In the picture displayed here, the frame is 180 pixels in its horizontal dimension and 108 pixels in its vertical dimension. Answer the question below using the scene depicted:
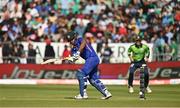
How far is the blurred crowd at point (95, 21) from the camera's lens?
1247 inches

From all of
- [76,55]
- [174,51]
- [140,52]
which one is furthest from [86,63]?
[174,51]

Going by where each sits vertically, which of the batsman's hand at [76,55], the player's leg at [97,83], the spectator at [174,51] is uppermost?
the batsman's hand at [76,55]

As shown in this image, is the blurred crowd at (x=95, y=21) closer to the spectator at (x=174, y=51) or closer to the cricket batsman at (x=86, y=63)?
the spectator at (x=174, y=51)

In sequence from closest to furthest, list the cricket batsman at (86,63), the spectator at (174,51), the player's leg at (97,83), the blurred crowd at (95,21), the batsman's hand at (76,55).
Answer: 1. the batsman's hand at (76,55)
2. the cricket batsman at (86,63)
3. the player's leg at (97,83)
4. the spectator at (174,51)
5. the blurred crowd at (95,21)

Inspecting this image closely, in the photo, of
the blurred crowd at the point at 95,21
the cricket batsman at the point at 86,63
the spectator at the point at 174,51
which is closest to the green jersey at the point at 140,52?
the cricket batsman at the point at 86,63

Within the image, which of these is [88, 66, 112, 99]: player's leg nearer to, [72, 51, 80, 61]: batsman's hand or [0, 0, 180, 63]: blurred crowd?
[72, 51, 80, 61]: batsman's hand

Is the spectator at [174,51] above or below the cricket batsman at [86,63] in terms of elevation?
below

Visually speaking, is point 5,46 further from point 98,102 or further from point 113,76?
point 98,102

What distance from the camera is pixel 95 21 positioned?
32875 millimetres

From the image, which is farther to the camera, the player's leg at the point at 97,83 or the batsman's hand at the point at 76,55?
the player's leg at the point at 97,83

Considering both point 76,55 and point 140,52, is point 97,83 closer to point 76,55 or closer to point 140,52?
point 76,55

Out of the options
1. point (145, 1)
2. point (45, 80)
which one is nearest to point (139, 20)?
point (145, 1)

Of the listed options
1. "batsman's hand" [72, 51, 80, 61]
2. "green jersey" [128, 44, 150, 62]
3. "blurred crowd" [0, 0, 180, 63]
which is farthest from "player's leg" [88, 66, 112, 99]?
"blurred crowd" [0, 0, 180, 63]

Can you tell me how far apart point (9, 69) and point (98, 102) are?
1332 cm
